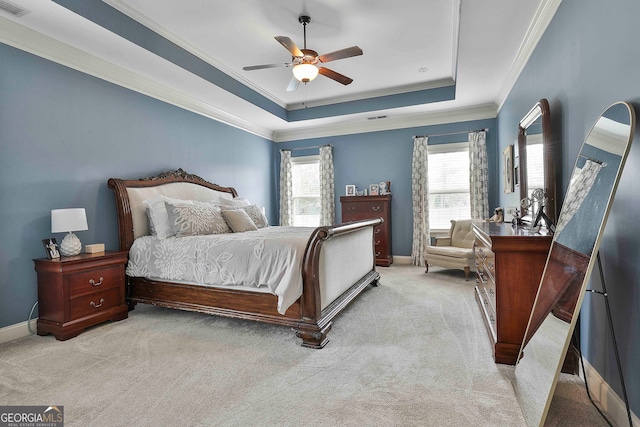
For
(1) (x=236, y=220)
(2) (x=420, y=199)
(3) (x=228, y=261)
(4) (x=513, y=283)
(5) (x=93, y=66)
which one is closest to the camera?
(4) (x=513, y=283)

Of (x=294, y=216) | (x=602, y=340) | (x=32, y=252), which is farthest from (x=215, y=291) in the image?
(x=294, y=216)

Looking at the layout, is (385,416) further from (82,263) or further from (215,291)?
(82,263)

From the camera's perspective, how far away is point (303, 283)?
264cm

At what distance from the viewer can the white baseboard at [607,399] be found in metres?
1.52

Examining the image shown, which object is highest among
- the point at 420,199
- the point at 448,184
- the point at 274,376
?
the point at 448,184

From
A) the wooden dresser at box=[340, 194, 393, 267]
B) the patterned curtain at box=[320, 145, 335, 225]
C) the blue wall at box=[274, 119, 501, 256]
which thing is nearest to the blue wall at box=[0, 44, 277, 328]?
the patterned curtain at box=[320, 145, 335, 225]

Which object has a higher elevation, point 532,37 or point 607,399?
point 532,37

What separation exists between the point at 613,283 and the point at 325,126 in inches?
216

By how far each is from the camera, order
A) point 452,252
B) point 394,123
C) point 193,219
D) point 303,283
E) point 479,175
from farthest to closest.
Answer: point 394,123 < point 479,175 < point 452,252 < point 193,219 < point 303,283

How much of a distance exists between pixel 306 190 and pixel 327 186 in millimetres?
589

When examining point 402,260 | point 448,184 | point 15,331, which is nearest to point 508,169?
point 448,184

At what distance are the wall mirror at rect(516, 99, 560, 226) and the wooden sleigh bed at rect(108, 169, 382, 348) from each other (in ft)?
5.51

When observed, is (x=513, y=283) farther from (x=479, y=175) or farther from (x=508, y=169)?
(x=479, y=175)

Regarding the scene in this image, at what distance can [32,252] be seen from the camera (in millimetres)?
2967
